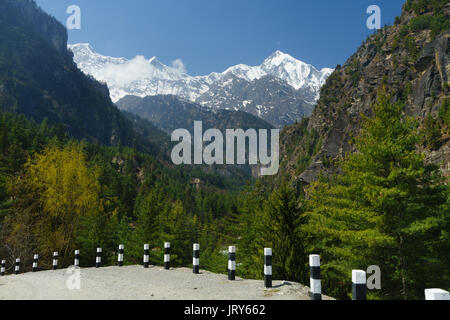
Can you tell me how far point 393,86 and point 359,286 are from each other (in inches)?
4394

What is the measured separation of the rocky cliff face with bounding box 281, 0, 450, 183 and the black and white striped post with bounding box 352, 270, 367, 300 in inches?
2458

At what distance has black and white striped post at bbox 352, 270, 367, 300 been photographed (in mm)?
4379

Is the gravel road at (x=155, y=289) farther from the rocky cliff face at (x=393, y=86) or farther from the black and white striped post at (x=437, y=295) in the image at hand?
the rocky cliff face at (x=393, y=86)

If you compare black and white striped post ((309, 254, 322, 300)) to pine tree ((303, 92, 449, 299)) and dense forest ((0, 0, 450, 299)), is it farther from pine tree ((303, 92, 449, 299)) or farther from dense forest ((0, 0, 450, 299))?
pine tree ((303, 92, 449, 299))

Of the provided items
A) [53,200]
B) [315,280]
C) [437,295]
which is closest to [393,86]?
[53,200]

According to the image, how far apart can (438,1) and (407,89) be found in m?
39.8

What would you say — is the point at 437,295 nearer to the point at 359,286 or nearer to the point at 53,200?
the point at 359,286

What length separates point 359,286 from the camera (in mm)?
4430

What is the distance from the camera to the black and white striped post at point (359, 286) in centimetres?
438

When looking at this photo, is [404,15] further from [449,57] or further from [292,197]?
[292,197]
